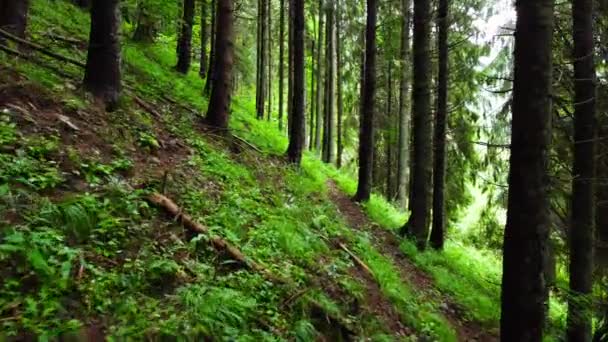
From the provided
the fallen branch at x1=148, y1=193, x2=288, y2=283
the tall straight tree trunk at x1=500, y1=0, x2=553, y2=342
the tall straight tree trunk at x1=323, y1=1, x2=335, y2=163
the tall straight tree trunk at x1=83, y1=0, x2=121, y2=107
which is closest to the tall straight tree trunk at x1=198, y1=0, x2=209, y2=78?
the tall straight tree trunk at x1=323, y1=1, x2=335, y2=163

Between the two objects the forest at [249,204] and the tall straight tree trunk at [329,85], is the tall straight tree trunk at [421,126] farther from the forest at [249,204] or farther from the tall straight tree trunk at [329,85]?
the tall straight tree trunk at [329,85]

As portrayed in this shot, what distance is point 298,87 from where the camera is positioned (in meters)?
11.8

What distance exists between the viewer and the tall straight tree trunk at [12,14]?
7.03 m

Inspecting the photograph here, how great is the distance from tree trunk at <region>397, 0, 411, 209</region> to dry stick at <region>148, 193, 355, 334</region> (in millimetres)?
10414

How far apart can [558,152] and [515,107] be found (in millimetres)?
7414

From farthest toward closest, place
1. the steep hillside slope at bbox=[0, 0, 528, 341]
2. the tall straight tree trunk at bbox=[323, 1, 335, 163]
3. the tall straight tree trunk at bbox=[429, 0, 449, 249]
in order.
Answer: the tall straight tree trunk at bbox=[323, 1, 335, 163], the tall straight tree trunk at bbox=[429, 0, 449, 249], the steep hillside slope at bbox=[0, 0, 528, 341]

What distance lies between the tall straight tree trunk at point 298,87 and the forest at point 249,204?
0.15 feet

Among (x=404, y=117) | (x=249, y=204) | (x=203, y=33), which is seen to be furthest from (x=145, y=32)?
(x=249, y=204)

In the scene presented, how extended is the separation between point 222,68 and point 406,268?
5.82 m

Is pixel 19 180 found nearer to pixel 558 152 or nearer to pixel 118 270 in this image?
pixel 118 270

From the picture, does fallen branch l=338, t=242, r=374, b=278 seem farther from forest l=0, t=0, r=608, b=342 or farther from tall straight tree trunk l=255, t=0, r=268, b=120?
tall straight tree trunk l=255, t=0, r=268, b=120

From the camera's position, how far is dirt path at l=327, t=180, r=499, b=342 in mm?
8109

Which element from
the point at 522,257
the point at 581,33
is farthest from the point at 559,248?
the point at 522,257

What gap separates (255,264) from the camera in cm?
545
